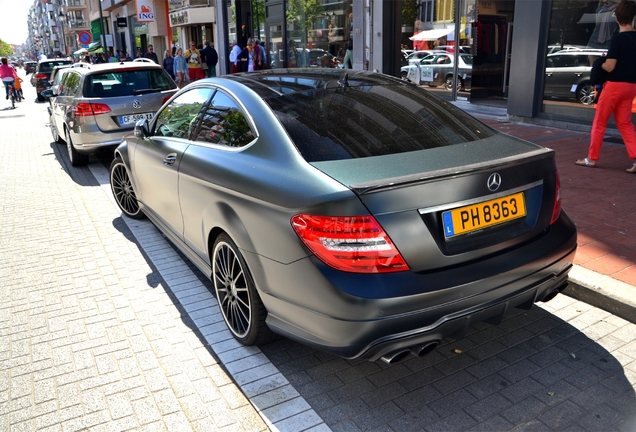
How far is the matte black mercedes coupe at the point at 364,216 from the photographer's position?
255 centimetres

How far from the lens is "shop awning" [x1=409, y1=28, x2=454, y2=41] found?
13.7m

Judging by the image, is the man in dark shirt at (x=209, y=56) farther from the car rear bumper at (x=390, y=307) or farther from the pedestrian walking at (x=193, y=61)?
the car rear bumper at (x=390, y=307)

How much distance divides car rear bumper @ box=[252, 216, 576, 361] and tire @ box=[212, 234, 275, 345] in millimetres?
284

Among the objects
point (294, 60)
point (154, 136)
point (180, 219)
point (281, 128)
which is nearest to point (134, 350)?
point (180, 219)

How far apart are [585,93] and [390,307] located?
8844 mm

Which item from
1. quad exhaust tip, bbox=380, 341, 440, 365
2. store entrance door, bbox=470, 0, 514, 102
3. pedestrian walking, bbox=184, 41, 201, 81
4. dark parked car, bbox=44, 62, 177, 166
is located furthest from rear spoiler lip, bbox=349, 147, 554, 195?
pedestrian walking, bbox=184, 41, 201, 81

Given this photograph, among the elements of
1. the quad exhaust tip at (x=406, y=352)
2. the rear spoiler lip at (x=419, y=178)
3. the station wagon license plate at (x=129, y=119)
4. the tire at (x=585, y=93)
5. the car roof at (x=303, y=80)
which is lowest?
the quad exhaust tip at (x=406, y=352)

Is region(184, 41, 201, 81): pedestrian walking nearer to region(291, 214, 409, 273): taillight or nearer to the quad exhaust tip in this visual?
region(291, 214, 409, 273): taillight

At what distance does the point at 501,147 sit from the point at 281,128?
1.28m

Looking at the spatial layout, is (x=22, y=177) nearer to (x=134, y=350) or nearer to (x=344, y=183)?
(x=134, y=350)

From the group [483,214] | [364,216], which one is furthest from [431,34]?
[364,216]

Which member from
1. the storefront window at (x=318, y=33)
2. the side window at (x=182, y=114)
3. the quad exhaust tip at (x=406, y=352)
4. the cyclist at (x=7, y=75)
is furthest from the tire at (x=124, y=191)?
the cyclist at (x=7, y=75)

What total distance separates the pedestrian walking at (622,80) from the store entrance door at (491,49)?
23.9 feet

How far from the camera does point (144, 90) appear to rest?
880 centimetres
